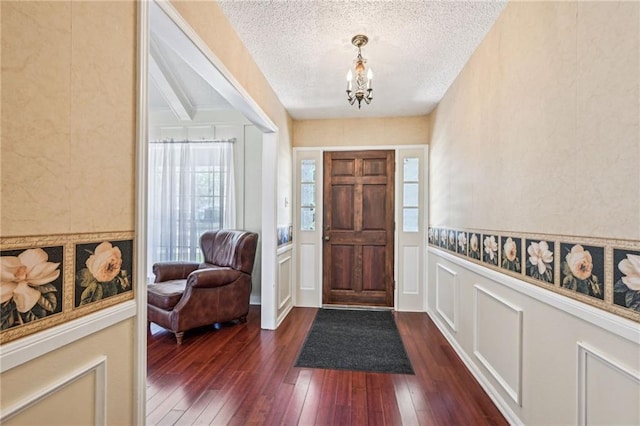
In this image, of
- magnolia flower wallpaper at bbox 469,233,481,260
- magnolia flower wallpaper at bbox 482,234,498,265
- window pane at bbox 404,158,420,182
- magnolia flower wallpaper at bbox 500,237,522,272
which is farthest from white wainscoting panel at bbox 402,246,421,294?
magnolia flower wallpaper at bbox 500,237,522,272

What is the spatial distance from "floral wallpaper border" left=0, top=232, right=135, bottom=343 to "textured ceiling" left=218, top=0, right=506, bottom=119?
1694 millimetres

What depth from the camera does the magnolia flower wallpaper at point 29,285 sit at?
2.50 ft

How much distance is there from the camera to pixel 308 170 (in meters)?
4.10

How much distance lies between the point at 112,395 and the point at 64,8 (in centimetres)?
128

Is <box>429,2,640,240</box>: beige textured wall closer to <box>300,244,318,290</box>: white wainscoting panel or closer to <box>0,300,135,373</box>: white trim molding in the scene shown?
<box>0,300,135,373</box>: white trim molding

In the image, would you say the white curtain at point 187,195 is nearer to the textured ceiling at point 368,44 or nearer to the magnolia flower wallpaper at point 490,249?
the textured ceiling at point 368,44

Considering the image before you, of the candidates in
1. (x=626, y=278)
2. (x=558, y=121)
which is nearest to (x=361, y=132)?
(x=558, y=121)

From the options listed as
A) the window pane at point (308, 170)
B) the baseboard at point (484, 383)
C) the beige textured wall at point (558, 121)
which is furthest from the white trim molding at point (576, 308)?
the window pane at point (308, 170)

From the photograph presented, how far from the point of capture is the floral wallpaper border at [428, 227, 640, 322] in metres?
1.04

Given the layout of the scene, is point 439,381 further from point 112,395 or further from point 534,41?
point 534,41

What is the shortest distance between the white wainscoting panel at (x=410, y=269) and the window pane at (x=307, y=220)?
1.26 metres

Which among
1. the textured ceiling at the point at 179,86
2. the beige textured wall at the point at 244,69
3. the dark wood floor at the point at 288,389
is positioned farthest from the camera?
the textured ceiling at the point at 179,86

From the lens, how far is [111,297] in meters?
1.08

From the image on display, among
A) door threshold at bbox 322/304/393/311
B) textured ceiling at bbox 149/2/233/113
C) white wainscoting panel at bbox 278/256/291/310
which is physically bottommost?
door threshold at bbox 322/304/393/311
